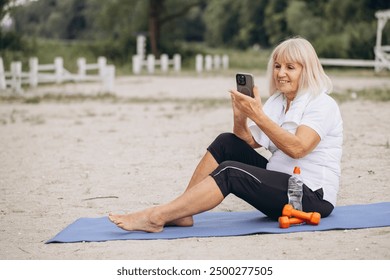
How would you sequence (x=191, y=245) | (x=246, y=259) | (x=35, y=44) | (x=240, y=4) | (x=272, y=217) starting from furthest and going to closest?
(x=240, y=4) → (x=35, y=44) → (x=272, y=217) → (x=191, y=245) → (x=246, y=259)

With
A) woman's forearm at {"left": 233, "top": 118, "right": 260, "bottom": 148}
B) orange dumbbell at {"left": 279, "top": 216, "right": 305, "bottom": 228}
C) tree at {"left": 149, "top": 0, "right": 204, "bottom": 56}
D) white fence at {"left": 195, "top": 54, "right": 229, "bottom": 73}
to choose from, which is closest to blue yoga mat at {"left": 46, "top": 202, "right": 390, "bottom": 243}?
orange dumbbell at {"left": 279, "top": 216, "right": 305, "bottom": 228}

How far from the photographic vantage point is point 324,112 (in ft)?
16.0

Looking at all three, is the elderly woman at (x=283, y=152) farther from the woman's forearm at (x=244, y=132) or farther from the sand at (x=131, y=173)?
the sand at (x=131, y=173)

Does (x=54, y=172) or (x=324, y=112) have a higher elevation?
(x=324, y=112)

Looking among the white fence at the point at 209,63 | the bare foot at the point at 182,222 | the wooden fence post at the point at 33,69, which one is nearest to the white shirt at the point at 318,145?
the bare foot at the point at 182,222

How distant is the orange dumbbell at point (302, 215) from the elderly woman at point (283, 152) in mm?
56

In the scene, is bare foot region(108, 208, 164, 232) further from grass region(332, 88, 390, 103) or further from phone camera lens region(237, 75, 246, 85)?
grass region(332, 88, 390, 103)

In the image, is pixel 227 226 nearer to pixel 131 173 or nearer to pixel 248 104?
pixel 248 104

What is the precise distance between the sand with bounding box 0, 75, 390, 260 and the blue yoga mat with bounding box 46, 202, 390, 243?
0.09m

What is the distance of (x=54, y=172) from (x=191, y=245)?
3554 mm

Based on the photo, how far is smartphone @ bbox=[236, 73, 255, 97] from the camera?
495 cm

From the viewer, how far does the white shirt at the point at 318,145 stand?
4875mm

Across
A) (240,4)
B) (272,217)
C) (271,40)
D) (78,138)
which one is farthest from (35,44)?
(240,4)
